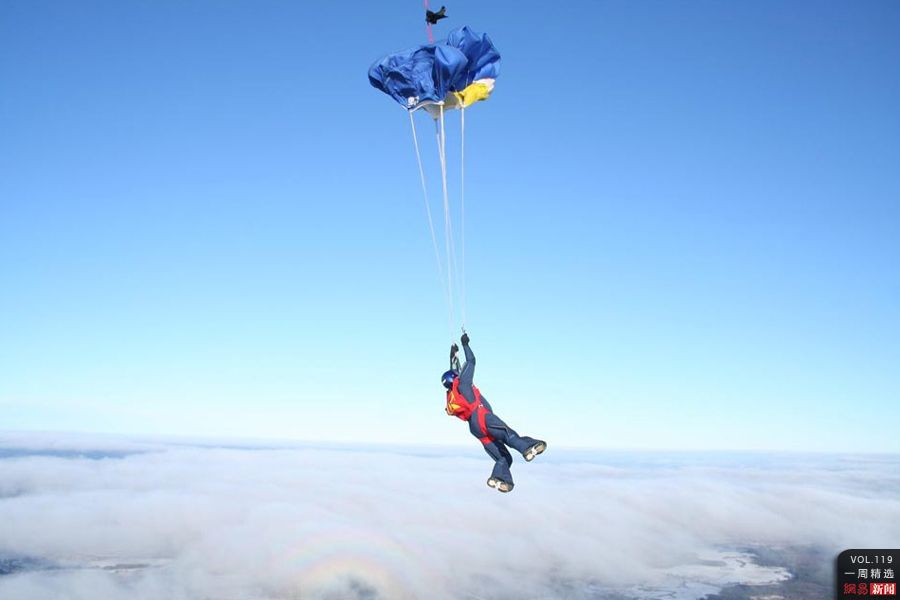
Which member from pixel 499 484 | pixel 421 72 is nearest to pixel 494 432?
pixel 499 484

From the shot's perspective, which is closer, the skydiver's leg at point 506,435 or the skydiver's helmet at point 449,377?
the skydiver's leg at point 506,435

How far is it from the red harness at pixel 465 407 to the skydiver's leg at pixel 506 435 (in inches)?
4.8

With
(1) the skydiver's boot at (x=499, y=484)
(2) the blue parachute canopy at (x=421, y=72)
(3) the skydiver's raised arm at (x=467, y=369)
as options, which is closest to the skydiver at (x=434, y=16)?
(2) the blue parachute canopy at (x=421, y=72)

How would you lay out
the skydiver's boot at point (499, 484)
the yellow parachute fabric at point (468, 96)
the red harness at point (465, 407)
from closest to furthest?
1. the skydiver's boot at point (499, 484)
2. the red harness at point (465, 407)
3. the yellow parachute fabric at point (468, 96)

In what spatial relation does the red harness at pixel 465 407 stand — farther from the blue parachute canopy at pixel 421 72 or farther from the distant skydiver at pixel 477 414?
the blue parachute canopy at pixel 421 72

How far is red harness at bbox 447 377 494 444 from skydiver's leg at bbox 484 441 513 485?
139 mm

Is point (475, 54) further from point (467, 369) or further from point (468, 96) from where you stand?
point (467, 369)

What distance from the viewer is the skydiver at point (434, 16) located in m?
11.9

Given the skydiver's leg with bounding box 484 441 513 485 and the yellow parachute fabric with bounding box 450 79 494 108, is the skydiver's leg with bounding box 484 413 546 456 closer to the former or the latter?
the skydiver's leg with bounding box 484 441 513 485

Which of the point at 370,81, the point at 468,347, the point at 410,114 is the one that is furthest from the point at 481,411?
the point at 370,81

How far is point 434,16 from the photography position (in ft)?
39.2

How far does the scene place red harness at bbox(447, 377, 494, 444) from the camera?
12023 millimetres

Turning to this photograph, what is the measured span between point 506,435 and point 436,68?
727 centimetres

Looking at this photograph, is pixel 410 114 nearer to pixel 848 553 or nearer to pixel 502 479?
pixel 502 479
